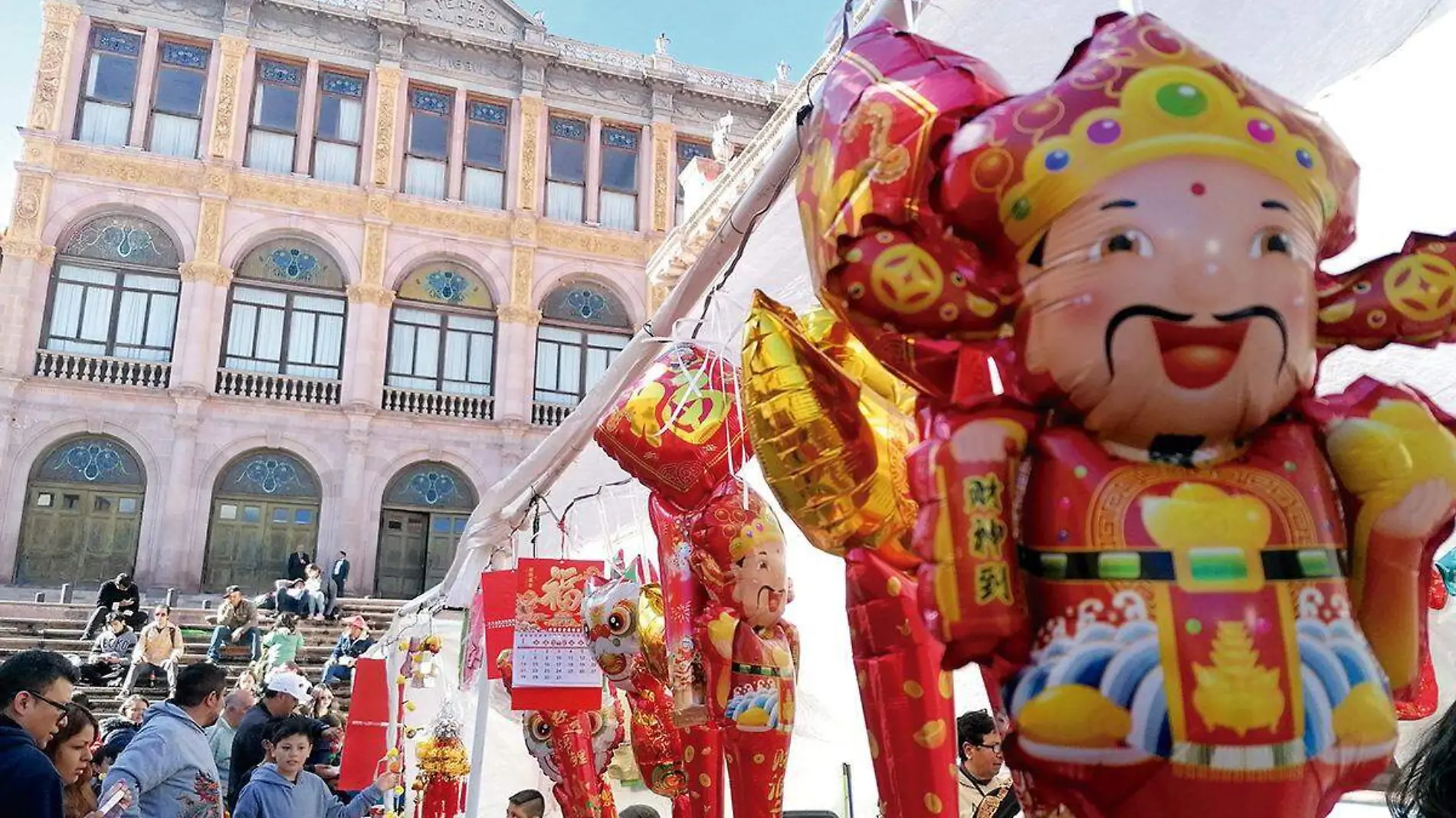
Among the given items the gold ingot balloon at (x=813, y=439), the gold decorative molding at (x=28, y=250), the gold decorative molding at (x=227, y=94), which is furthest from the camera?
the gold decorative molding at (x=227, y=94)

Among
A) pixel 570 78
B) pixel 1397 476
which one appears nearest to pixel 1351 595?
pixel 1397 476

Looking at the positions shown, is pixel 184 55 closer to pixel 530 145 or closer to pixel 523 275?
pixel 530 145

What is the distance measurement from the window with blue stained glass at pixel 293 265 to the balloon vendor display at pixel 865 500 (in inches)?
684

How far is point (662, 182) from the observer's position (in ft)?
64.1

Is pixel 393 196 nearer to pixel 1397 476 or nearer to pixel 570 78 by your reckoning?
pixel 570 78

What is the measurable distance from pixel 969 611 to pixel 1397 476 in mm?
518

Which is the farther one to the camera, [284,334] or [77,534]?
[284,334]

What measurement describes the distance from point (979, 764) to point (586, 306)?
1684 centimetres

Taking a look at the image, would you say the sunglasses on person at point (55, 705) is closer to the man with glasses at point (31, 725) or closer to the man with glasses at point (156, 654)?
the man with glasses at point (31, 725)

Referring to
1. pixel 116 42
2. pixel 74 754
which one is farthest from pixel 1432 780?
pixel 116 42

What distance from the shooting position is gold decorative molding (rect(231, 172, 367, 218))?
17.5 m

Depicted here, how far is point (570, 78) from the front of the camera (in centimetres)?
1962

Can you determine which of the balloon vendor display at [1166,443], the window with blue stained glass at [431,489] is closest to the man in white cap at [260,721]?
the balloon vendor display at [1166,443]

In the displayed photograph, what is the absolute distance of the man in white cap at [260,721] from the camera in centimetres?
461
